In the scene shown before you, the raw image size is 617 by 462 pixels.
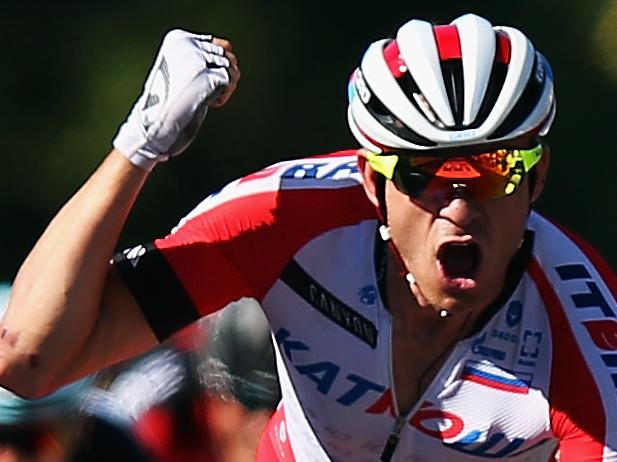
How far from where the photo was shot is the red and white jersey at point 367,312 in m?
2.75

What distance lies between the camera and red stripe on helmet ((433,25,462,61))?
8.71 ft

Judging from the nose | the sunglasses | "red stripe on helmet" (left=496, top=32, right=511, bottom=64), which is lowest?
the nose

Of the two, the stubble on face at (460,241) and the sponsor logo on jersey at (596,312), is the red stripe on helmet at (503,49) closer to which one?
the stubble on face at (460,241)

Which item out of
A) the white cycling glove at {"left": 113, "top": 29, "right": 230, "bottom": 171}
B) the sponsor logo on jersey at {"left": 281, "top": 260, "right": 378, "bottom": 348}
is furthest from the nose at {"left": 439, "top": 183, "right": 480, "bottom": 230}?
the white cycling glove at {"left": 113, "top": 29, "right": 230, "bottom": 171}

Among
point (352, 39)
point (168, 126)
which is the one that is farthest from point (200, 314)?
point (352, 39)

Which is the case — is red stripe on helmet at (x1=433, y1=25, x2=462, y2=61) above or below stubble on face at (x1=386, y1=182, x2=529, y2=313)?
above

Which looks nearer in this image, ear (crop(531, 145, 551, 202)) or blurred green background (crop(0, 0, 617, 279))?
ear (crop(531, 145, 551, 202))

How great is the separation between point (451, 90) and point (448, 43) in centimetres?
10

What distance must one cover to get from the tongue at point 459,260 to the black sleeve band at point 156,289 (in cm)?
49

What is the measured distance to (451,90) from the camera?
2.62 metres

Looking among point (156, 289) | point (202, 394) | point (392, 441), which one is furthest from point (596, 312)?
point (202, 394)

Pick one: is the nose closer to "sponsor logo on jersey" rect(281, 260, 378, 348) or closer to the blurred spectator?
"sponsor logo on jersey" rect(281, 260, 378, 348)

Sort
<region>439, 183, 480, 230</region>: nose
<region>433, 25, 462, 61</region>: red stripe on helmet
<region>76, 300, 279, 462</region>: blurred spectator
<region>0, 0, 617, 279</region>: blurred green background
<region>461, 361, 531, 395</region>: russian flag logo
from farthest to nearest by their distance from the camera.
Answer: <region>0, 0, 617, 279</region>: blurred green background, <region>76, 300, 279, 462</region>: blurred spectator, <region>461, 361, 531, 395</region>: russian flag logo, <region>433, 25, 462, 61</region>: red stripe on helmet, <region>439, 183, 480, 230</region>: nose

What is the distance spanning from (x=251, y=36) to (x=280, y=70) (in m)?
0.16
